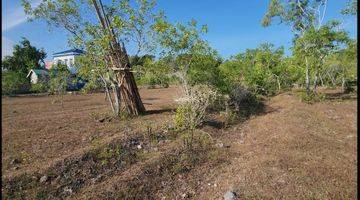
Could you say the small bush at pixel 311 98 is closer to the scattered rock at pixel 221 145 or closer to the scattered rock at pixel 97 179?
the scattered rock at pixel 221 145

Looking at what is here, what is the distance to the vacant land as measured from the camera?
20.9 feet

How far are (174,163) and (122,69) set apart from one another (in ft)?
20.5

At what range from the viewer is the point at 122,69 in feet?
43.7

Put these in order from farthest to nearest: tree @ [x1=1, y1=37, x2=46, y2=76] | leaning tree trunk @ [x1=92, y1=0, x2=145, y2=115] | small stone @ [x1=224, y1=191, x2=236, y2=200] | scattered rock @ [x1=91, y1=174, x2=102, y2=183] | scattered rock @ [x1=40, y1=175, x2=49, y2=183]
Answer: tree @ [x1=1, y1=37, x2=46, y2=76], leaning tree trunk @ [x1=92, y1=0, x2=145, y2=115], scattered rock @ [x1=91, y1=174, x2=102, y2=183], scattered rock @ [x1=40, y1=175, x2=49, y2=183], small stone @ [x1=224, y1=191, x2=236, y2=200]

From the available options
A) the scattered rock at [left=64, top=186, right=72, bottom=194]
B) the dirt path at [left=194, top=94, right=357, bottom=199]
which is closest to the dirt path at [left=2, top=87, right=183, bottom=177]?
the scattered rock at [left=64, top=186, right=72, bottom=194]

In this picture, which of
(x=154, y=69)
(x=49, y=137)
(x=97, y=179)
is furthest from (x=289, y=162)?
(x=154, y=69)

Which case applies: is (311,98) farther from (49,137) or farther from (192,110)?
(49,137)

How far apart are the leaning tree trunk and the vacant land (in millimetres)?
2169

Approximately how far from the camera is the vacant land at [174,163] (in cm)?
638

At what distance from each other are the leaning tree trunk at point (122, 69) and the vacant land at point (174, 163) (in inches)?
85.4

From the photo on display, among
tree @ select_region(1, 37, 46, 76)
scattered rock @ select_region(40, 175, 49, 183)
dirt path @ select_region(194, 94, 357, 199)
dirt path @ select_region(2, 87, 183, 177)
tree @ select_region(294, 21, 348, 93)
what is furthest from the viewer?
tree @ select_region(1, 37, 46, 76)

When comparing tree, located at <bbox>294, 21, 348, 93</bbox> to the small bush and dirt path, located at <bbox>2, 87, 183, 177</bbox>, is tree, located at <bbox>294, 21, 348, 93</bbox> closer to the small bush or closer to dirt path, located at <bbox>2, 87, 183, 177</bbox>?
the small bush

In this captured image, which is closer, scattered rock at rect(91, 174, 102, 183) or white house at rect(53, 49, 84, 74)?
scattered rock at rect(91, 174, 102, 183)

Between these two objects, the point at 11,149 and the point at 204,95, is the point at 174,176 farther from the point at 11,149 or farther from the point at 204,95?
the point at 204,95
